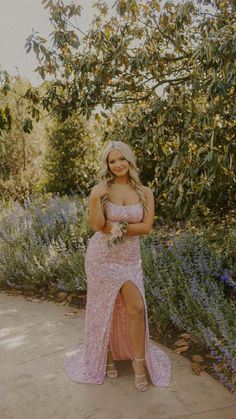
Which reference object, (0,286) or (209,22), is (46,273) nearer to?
(0,286)

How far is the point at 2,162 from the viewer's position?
12.1 meters

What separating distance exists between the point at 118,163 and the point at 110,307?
103 centimetres

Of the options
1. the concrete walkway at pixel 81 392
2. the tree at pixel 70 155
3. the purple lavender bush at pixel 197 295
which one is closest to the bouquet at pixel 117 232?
the purple lavender bush at pixel 197 295

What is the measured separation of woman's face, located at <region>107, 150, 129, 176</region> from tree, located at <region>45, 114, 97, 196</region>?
7.57 meters

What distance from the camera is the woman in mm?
3324

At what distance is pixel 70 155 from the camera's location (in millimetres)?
11070

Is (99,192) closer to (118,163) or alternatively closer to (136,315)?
(118,163)

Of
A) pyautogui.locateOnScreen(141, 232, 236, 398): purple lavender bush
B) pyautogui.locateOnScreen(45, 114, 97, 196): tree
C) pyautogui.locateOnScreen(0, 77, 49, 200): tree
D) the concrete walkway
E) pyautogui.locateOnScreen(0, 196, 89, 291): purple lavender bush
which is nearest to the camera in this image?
the concrete walkway

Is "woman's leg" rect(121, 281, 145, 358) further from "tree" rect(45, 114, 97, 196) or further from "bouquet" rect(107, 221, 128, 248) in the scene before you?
"tree" rect(45, 114, 97, 196)

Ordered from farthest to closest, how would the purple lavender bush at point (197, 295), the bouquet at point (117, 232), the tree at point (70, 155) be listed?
the tree at point (70, 155), the purple lavender bush at point (197, 295), the bouquet at point (117, 232)

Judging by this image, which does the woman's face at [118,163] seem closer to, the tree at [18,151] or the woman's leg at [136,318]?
the woman's leg at [136,318]

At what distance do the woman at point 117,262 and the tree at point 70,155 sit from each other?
7.51 metres

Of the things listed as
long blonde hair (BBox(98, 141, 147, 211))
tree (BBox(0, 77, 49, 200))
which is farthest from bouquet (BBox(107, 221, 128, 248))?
tree (BBox(0, 77, 49, 200))

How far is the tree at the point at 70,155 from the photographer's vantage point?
1097 cm
